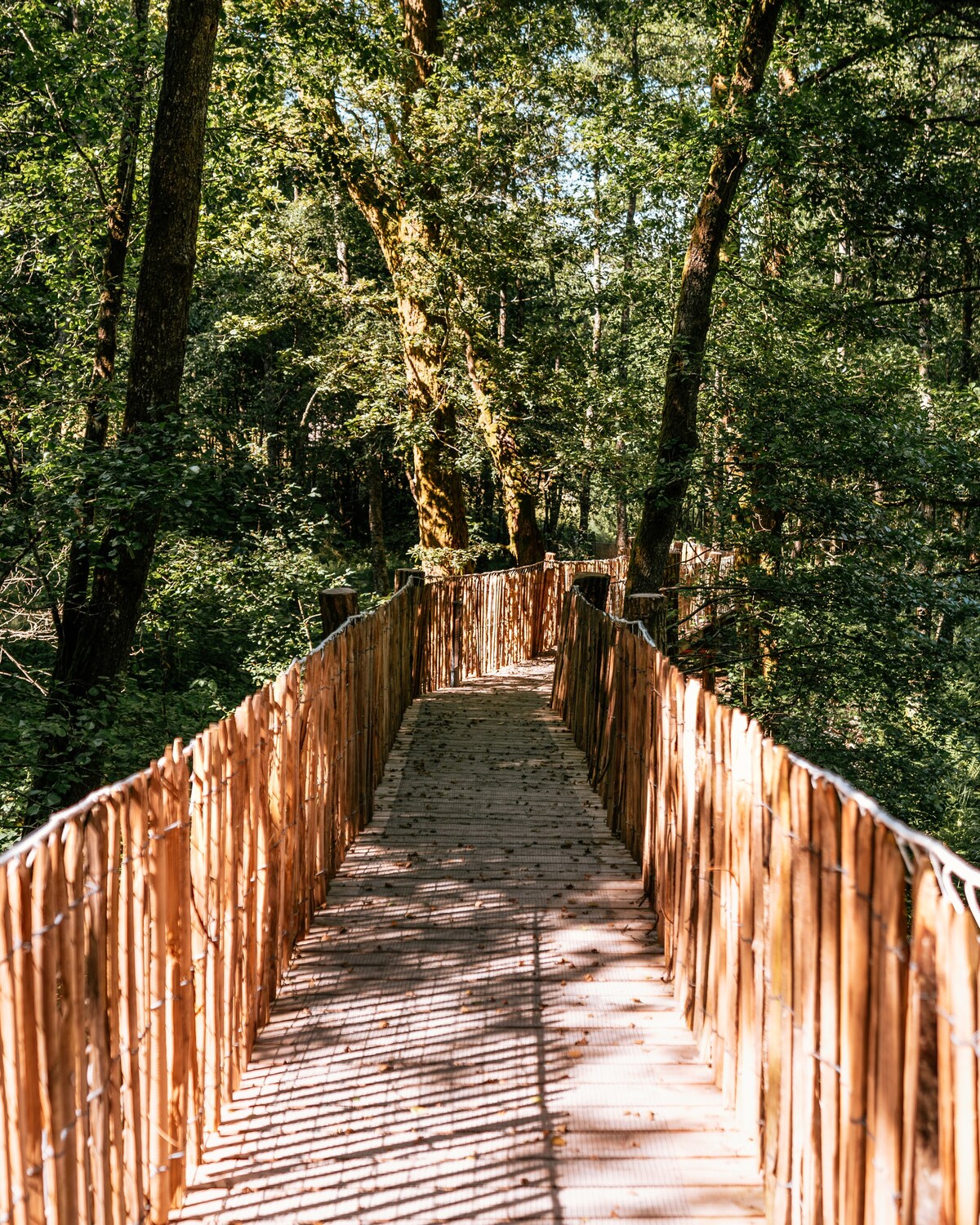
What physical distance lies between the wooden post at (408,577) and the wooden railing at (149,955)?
616cm

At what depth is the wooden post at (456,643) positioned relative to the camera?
13.4 meters

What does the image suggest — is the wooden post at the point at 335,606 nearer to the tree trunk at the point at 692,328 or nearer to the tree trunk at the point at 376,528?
the tree trunk at the point at 692,328

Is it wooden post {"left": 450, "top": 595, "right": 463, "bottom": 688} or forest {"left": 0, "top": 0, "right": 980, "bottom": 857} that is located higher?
forest {"left": 0, "top": 0, "right": 980, "bottom": 857}

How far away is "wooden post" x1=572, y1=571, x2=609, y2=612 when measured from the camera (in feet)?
34.7

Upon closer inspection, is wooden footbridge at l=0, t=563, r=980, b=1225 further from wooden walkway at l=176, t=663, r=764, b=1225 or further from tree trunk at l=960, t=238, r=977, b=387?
tree trunk at l=960, t=238, r=977, b=387

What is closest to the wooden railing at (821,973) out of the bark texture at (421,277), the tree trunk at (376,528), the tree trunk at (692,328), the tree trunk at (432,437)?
the tree trunk at (692,328)

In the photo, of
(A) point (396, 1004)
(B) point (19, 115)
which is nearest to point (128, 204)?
(B) point (19, 115)

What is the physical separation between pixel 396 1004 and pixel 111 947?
2.04 meters

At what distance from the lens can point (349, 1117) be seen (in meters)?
3.47

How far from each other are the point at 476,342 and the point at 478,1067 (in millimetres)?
12761

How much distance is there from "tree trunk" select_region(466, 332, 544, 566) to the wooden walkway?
10759mm

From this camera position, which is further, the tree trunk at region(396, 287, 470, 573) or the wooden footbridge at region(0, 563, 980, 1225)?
the tree trunk at region(396, 287, 470, 573)

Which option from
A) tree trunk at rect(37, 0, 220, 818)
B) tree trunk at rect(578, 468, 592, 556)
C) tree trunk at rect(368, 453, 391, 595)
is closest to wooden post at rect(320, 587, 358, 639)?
tree trunk at rect(37, 0, 220, 818)

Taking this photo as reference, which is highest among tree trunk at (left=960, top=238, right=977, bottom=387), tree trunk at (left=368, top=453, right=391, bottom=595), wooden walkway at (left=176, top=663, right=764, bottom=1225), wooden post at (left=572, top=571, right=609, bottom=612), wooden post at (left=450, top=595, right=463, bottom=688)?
tree trunk at (left=960, top=238, right=977, bottom=387)
